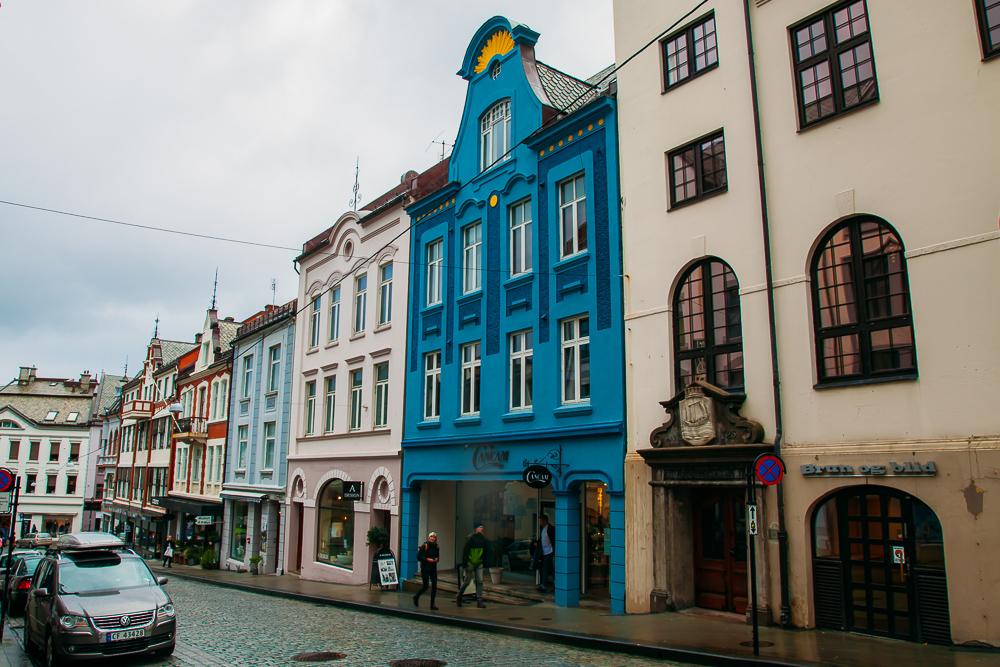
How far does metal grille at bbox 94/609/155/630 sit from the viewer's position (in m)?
11.2

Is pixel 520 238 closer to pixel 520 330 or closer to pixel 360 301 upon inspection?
pixel 520 330

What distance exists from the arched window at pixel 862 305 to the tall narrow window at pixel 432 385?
1236 centimetres

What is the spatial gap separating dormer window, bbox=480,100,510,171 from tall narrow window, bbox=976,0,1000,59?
1198 cm

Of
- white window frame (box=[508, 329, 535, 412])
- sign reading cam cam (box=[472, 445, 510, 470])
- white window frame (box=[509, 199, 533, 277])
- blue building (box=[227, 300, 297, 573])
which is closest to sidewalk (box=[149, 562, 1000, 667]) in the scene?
sign reading cam cam (box=[472, 445, 510, 470])

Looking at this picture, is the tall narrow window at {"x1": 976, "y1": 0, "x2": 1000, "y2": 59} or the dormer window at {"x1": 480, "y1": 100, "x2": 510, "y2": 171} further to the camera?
the dormer window at {"x1": 480, "y1": 100, "x2": 510, "y2": 171}

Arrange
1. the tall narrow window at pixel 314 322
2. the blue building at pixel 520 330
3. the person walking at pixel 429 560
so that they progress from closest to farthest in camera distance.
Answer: the blue building at pixel 520 330 → the person walking at pixel 429 560 → the tall narrow window at pixel 314 322

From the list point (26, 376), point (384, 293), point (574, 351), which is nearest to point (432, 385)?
point (384, 293)

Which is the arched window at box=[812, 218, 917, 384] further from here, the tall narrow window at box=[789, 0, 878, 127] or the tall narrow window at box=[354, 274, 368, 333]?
the tall narrow window at box=[354, 274, 368, 333]

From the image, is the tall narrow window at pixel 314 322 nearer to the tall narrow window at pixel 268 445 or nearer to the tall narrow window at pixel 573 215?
the tall narrow window at pixel 268 445

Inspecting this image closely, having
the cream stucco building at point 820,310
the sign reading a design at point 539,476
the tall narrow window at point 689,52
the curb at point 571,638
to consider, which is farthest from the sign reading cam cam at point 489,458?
the tall narrow window at point 689,52

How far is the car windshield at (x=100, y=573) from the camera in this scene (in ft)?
40.3

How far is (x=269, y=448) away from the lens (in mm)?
33062

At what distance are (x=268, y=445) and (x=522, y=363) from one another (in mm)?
17251

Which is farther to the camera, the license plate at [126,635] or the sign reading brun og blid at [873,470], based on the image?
the sign reading brun og blid at [873,470]
